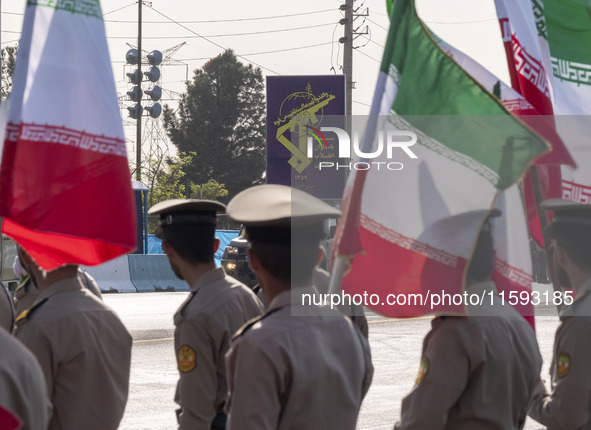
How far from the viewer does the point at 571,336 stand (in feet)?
14.4

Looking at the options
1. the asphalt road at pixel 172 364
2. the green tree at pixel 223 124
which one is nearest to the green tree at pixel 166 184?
the green tree at pixel 223 124

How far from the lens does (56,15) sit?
3.99 metres

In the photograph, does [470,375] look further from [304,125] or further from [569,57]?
[304,125]

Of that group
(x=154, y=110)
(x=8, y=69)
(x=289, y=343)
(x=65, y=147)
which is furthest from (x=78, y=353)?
(x=8, y=69)

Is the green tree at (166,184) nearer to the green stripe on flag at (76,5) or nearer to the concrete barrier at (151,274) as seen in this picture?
the concrete barrier at (151,274)

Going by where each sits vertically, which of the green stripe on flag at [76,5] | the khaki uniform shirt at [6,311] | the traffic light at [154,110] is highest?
the green stripe on flag at [76,5]

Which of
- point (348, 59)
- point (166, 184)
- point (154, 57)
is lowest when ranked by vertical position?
point (166, 184)

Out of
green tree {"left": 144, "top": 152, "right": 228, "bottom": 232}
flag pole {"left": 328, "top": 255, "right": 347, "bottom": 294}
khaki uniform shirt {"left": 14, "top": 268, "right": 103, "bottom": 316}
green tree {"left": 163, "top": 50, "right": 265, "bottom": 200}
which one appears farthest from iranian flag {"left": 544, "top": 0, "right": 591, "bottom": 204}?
Result: green tree {"left": 163, "top": 50, "right": 265, "bottom": 200}

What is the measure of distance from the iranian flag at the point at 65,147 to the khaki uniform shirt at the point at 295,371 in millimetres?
813

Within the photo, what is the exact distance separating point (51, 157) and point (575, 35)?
3018 millimetres

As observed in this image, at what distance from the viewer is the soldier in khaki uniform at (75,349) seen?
13.5 feet

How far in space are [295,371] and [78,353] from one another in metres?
1.23

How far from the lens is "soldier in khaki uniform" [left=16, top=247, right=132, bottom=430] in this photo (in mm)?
4102

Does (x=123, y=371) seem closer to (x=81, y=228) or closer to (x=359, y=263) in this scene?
(x=81, y=228)
